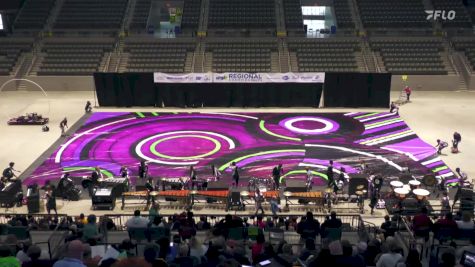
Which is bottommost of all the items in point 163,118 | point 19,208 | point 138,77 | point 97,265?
point 19,208

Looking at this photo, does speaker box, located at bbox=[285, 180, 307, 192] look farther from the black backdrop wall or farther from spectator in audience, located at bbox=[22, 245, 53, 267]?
the black backdrop wall

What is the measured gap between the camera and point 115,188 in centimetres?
2655

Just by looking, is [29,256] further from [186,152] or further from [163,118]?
[163,118]

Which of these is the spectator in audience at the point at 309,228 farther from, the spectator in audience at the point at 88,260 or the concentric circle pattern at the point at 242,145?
the concentric circle pattern at the point at 242,145

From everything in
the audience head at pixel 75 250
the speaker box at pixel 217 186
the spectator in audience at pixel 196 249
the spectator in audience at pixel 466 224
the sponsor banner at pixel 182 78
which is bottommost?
the speaker box at pixel 217 186

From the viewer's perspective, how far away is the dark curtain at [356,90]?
43.9m

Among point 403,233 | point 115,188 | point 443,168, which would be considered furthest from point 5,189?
point 443,168

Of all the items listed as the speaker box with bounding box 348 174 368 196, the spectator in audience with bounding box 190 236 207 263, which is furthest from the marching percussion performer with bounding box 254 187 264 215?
the spectator in audience with bounding box 190 236 207 263

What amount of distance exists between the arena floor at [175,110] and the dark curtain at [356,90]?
99cm

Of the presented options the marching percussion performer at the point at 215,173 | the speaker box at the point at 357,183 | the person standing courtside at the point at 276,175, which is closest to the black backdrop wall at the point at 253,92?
the marching percussion performer at the point at 215,173

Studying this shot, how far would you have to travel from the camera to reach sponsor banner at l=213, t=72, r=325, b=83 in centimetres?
4344

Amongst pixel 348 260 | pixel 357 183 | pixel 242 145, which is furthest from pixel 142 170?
pixel 348 260

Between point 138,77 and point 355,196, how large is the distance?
2412 centimetres

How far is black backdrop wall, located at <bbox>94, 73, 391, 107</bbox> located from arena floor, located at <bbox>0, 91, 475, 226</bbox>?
98cm
